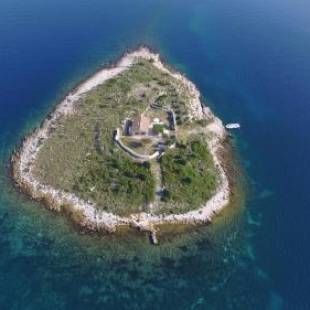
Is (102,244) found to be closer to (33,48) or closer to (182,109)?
(182,109)

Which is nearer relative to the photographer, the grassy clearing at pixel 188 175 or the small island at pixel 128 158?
the small island at pixel 128 158

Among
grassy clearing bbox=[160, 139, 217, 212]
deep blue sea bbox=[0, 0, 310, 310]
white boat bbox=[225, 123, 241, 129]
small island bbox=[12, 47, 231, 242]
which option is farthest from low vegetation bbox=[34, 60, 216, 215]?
white boat bbox=[225, 123, 241, 129]

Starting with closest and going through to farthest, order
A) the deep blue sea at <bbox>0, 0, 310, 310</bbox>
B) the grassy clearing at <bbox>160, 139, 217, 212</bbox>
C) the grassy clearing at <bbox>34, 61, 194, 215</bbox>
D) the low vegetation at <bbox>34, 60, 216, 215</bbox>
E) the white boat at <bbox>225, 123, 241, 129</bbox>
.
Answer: the deep blue sea at <bbox>0, 0, 310, 310</bbox> < the grassy clearing at <bbox>160, 139, 217, 212</bbox> < the low vegetation at <bbox>34, 60, 216, 215</bbox> < the grassy clearing at <bbox>34, 61, 194, 215</bbox> < the white boat at <bbox>225, 123, 241, 129</bbox>

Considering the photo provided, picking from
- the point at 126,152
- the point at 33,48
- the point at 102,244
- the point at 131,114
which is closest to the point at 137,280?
the point at 102,244

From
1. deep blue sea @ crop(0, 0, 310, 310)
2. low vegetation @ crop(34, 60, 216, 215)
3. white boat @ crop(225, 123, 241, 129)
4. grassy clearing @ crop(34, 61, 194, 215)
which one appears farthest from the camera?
white boat @ crop(225, 123, 241, 129)

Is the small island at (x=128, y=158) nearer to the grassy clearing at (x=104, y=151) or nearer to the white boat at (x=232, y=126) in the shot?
the grassy clearing at (x=104, y=151)

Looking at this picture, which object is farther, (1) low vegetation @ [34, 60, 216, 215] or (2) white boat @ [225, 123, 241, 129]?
(2) white boat @ [225, 123, 241, 129]

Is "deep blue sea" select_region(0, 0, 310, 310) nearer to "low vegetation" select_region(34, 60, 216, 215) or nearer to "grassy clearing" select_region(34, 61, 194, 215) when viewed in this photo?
"low vegetation" select_region(34, 60, 216, 215)

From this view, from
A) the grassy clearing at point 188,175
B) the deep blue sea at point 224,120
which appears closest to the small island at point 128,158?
the grassy clearing at point 188,175
